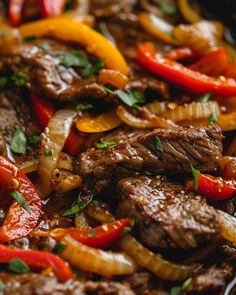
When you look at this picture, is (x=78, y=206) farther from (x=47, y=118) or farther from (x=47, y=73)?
(x=47, y=73)

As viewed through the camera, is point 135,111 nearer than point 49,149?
No

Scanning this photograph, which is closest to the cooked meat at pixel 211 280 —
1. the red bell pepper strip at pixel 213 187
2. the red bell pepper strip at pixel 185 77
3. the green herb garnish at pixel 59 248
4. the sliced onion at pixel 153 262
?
the sliced onion at pixel 153 262

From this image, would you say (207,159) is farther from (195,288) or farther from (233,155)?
(195,288)

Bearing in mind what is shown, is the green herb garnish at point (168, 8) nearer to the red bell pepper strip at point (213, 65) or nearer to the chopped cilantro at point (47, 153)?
the red bell pepper strip at point (213, 65)

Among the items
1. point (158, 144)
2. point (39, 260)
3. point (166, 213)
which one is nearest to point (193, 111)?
point (158, 144)

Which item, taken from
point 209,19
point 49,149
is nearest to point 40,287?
point 49,149

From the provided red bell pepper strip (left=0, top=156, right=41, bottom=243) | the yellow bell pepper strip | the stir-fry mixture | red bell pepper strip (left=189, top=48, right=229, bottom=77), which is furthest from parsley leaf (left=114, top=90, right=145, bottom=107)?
red bell pepper strip (left=0, top=156, right=41, bottom=243)
